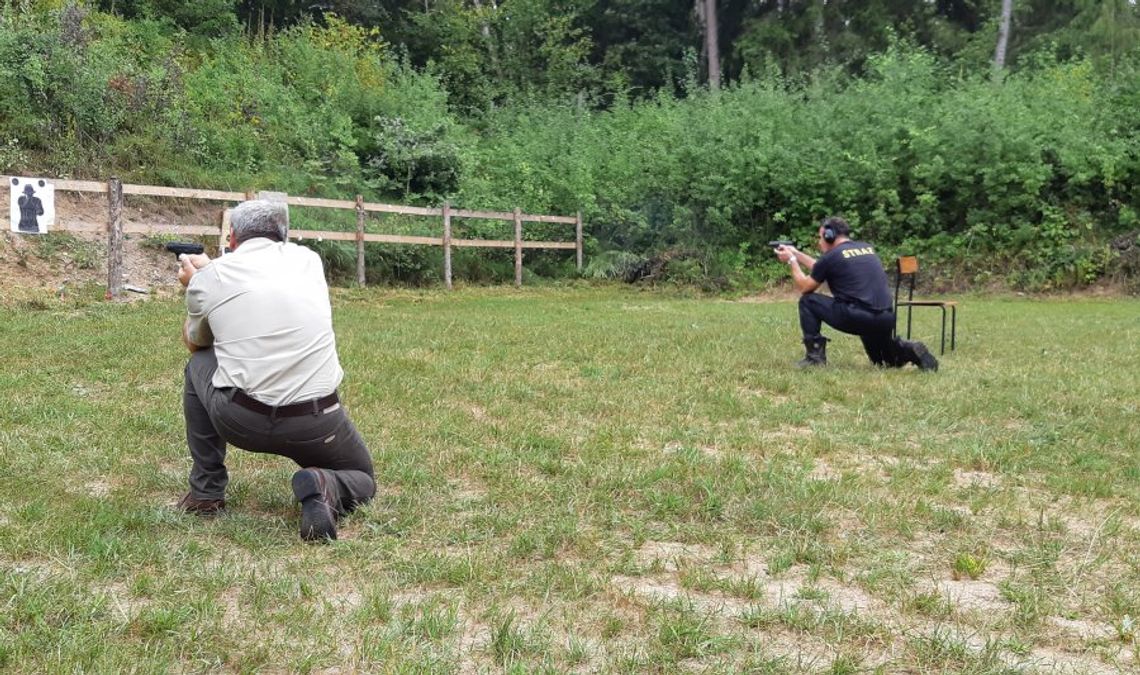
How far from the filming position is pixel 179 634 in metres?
2.51

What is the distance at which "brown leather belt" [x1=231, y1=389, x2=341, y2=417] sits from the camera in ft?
11.1

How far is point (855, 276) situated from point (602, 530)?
4.72 meters

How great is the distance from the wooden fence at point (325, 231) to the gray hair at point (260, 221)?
3803mm

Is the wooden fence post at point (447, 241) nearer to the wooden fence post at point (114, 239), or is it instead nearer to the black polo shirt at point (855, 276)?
the wooden fence post at point (114, 239)

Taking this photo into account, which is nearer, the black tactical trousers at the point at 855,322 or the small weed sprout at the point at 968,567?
the small weed sprout at the point at 968,567

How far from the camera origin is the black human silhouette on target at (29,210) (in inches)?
414

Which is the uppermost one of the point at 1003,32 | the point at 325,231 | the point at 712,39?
the point at 712,39

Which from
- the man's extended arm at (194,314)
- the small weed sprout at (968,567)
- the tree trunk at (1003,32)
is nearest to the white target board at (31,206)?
the man's extended arm at (194,314)

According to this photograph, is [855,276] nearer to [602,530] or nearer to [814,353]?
[814,353]

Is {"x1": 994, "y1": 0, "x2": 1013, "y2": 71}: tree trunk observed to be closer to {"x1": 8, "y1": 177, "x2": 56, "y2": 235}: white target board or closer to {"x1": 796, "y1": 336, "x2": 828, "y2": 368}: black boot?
{"x1": 796, "y1": 336, "x2": 828, "y2": 368}: black boot

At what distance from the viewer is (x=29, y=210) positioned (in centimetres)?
1056

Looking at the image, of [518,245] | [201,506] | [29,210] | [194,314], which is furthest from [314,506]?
[518,245]

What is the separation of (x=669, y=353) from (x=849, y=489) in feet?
14.5

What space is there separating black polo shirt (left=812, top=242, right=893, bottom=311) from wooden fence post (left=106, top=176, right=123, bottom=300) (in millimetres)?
8703
